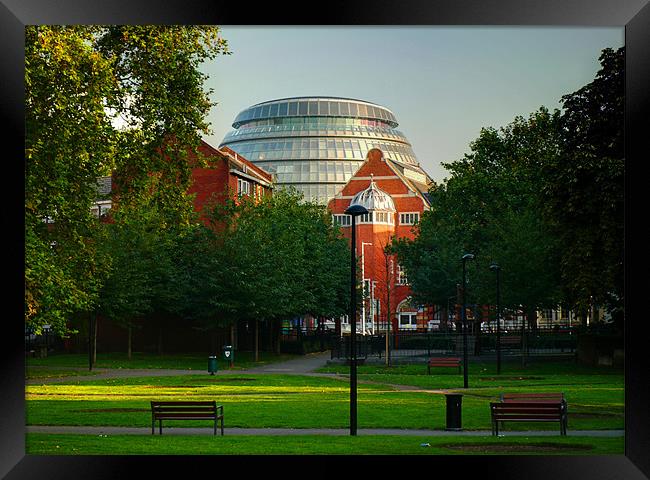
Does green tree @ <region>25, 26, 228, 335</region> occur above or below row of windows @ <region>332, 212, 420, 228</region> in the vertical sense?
below

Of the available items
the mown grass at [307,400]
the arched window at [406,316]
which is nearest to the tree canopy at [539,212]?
the mown grass at [307,400]

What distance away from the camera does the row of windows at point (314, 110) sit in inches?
4988

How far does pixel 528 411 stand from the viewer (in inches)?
890

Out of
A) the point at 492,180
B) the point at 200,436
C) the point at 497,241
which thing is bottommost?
the point at 200,436

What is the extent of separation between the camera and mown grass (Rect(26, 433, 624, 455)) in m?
18.9

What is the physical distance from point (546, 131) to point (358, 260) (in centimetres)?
2258

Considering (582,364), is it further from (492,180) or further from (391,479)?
(391,479)

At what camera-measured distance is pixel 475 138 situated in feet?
236

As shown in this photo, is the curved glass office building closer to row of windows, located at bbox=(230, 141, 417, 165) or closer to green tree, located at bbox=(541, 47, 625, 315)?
row of windows, located at bbox=(230, 141, 417, 165)

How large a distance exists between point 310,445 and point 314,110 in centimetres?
10922

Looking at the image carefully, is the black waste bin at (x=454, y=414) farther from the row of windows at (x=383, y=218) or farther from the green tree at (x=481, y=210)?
the row of windows at (x=383, y=218)

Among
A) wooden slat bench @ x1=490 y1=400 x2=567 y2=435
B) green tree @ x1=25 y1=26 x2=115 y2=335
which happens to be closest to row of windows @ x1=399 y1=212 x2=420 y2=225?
green tree @ x1=25 y1=26 x2=115 y2=335
